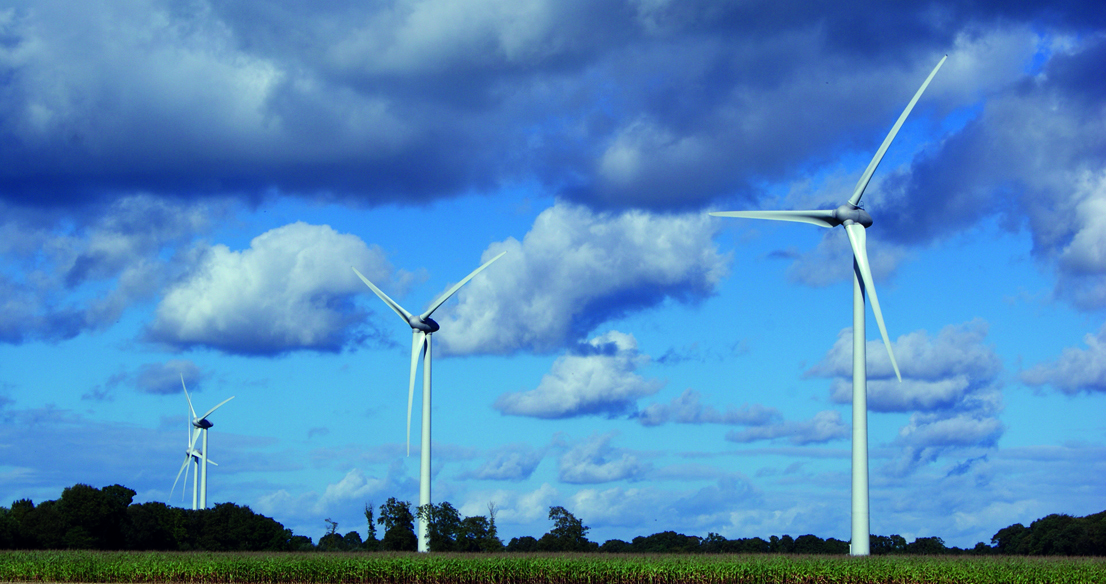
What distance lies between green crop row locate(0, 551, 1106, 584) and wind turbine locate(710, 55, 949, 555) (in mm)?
3278

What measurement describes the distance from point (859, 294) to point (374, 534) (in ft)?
240

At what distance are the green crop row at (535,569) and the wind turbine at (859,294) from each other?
3.28 meters

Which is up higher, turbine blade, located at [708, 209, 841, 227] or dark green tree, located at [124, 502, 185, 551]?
turbine blade, located at [708, 209, 841, 227]

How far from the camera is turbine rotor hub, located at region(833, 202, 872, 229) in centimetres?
6856

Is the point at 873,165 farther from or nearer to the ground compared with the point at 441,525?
farther from the ground

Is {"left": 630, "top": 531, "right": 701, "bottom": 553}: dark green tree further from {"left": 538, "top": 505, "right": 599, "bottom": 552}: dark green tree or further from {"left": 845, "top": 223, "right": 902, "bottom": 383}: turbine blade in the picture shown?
{"left": 845, "top": 223, "right": 902, "bottom": 383}: turbine blade

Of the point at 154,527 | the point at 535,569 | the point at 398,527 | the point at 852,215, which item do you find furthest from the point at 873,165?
the point at 154,527

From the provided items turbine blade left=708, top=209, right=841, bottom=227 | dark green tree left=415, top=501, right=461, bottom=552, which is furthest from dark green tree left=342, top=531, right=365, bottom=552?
turbine blade left=708, top=209, right=841, bottom=227

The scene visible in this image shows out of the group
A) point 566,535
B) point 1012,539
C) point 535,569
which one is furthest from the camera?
point 1012,539

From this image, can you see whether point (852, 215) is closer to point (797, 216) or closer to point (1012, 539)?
point (797, 216)

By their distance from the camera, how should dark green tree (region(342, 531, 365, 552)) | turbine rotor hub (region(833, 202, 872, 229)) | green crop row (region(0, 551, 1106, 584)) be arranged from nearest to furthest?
green crop row (region(0, 551, 1106, 584)), turbine rotor hub (region(833, 202, 872, 229)), dark green tree (region(342, 531, 365, 552))

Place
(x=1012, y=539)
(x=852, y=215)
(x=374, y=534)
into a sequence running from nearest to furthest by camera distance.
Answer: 1. (x=852, y=215)
2. (x=374, y=534)
3. (x=1012, y=539)

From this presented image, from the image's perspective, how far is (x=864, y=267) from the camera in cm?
6562

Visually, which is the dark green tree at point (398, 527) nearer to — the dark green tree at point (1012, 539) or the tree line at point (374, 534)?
the tree line at point (374, 534)
